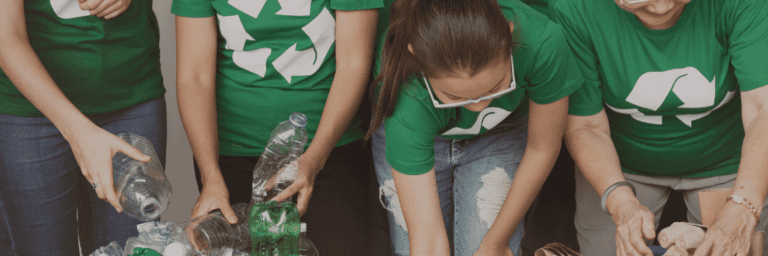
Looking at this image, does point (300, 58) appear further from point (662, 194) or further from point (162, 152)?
point (662, 194)

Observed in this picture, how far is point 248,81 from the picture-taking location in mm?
1454

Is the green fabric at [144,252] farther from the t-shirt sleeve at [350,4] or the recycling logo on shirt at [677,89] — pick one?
the recycling logo on shirt at [677,89]

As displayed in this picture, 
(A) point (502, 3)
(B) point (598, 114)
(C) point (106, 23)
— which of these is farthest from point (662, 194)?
(C) point (106, 23)

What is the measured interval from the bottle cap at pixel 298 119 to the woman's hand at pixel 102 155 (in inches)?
14.0

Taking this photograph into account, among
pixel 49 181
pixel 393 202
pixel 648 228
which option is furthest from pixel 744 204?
pixel 49 181

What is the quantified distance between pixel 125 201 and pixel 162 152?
0.35 metres

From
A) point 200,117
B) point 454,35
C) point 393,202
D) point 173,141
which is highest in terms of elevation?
point 454,35

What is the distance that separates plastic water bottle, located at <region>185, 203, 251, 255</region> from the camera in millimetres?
1138

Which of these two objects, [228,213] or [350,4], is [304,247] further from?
[350,4]

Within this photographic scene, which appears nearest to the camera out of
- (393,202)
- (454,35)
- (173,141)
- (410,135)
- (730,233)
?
(454,35)

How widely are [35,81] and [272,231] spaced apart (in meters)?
0.60

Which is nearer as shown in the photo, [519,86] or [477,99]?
[477,99]

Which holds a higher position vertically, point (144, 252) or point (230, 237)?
point (144, 252)

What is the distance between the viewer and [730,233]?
1062 mm
